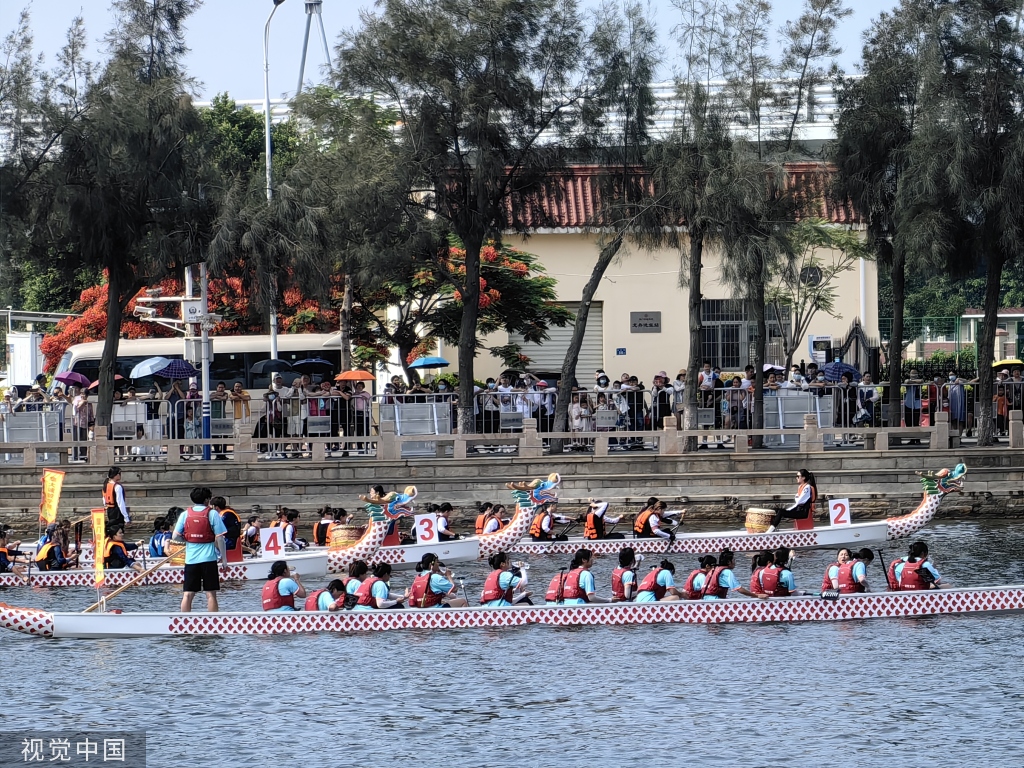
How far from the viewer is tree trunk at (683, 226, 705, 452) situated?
31595 millimetres

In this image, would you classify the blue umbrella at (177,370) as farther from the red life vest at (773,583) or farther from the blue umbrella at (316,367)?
the red life vest at (773,583)

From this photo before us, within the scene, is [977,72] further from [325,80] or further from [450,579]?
[450,579]

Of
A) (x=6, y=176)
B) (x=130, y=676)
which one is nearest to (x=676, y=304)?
(x=6, y=176)

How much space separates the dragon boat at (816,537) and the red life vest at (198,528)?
778 cm

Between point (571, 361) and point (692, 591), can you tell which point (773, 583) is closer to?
point (692, 591)

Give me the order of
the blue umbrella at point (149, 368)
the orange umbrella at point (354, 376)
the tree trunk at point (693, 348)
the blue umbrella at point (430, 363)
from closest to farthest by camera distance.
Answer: the tree trunk at point (693, 348) → the blue umbrella at point (149, 368) → the orange umbrella at point (354, 376) → the blue umbrella at point (430, 363)

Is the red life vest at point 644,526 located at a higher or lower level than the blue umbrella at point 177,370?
lower

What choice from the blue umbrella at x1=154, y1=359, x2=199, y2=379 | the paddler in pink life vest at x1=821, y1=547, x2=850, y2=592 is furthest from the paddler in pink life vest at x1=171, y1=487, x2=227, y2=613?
the blue umbrella at x1=154, y1=359, x2=199, y2=379

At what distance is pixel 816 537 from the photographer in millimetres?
27203

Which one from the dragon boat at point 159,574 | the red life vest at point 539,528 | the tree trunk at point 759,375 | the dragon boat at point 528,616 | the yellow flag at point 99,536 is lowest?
the dragon boat at point 528,616

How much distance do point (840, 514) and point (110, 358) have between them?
16.5m

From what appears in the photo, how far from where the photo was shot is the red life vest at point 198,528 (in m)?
20.4

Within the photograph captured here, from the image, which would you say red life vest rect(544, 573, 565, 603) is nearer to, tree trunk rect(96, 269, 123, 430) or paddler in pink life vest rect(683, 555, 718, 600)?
paddler in pink life vest rect(683, 555, 718, 600)

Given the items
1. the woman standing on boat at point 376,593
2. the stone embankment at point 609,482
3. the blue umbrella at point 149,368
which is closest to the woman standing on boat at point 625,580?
the woman standing on boat at point 376,593
